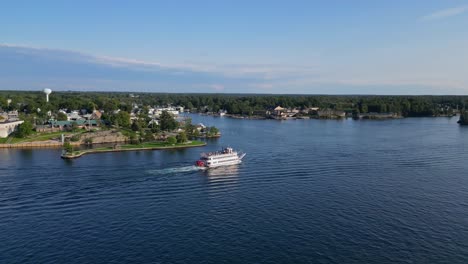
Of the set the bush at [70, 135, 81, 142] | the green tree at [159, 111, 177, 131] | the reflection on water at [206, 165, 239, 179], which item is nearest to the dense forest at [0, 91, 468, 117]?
the bush at [70, 135, 81, 142]

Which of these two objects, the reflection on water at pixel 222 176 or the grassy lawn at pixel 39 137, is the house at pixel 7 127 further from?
the reflection on water at pixel 222 176

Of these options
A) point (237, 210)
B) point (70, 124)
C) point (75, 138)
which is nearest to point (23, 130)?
point (75, 138)

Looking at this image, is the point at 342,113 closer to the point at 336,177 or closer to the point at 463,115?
the point at 463,115

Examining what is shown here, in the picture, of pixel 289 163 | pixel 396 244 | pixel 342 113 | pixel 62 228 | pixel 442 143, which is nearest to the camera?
pixel 396 244

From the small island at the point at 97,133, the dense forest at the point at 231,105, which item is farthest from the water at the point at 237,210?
the dense forest at the point at 231,105

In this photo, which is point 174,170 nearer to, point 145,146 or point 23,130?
point 145,146

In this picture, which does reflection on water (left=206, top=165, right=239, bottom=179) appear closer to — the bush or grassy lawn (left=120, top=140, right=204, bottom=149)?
grassy lawn (left=120, top=140, right=204, bottom=149)

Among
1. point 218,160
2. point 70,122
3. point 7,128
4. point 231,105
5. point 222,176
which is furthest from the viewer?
point 231,105

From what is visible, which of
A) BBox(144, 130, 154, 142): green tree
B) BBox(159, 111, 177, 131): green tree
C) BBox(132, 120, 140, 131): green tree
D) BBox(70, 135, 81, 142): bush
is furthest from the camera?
BBox(159, 111, 177, 131): green tree

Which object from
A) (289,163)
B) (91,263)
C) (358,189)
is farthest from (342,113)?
(91,263)
